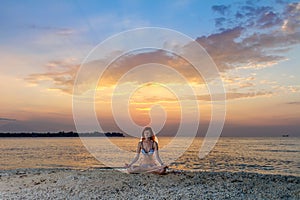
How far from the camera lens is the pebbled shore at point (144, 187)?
1066 centimetres

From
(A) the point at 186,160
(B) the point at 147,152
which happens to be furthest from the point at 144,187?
(A) the point at 186,160

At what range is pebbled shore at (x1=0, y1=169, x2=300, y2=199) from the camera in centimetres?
1066

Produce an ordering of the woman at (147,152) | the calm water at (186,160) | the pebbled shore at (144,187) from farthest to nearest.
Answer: the calm water at (186,160)
the woman at (147,152)
the pebbled shore at (144,187)

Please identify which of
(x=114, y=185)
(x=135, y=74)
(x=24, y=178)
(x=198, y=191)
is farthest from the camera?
(x=135, y=74)

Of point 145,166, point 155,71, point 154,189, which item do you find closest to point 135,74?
point 155,71

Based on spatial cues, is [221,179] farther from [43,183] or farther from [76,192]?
[43,183]

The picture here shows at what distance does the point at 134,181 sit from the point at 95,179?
1.66 metres

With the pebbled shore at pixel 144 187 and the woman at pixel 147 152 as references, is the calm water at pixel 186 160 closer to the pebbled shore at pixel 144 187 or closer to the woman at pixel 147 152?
the woman at pixel 147 152

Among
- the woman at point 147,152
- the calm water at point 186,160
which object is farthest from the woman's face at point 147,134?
the calm water at point 186,160

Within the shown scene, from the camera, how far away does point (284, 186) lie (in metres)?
12.4

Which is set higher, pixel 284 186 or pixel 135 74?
pixel 135 74

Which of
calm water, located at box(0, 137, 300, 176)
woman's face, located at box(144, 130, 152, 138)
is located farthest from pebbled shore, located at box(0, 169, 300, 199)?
calm water, located at box(0, 137, 300, 176)

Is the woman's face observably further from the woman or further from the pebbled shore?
the pebbled shore

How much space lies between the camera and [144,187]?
11.6m
